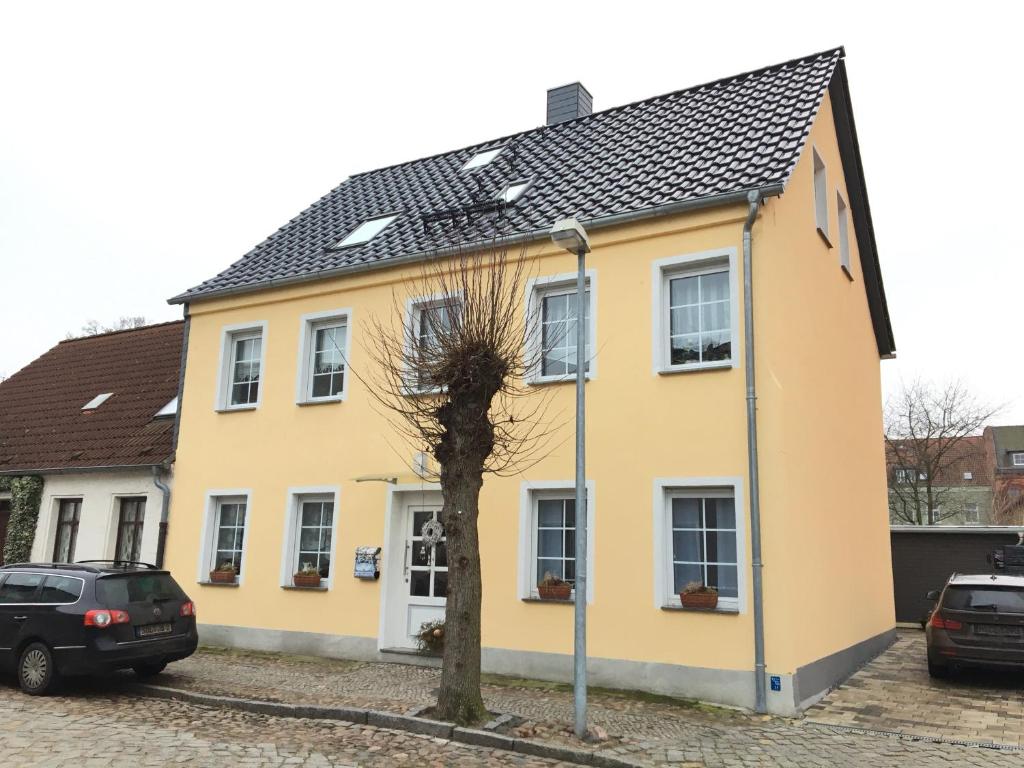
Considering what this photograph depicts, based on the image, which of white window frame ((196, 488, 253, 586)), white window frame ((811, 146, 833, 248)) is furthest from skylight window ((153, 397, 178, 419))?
white window frame ((811, 146, 833, 248))

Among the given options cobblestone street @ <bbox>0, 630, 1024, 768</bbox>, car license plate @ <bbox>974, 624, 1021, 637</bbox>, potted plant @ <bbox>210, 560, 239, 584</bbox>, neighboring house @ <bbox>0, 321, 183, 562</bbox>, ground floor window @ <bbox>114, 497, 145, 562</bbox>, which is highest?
neighboring house @ <bbox>0, 321, 183, 562</bbox>

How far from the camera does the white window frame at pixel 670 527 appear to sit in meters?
9.41

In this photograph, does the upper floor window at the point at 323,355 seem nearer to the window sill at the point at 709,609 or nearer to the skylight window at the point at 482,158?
the skylight window at the point at 482,158

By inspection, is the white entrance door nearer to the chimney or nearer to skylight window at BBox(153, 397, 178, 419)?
skylight window at BBox(153, 397, 178, 419)

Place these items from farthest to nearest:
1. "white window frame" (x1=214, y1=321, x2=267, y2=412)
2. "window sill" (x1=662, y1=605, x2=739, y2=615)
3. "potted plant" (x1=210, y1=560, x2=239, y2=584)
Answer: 1. "white window frame" (x1=214, y1=321, x2=267, y2=412)
2. "potted plant" (x1=210, y1=560, x2=239, y2=584)
3. "window sill" (x1=662, y1=605, x2=739, y2=615)

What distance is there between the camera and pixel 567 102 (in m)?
17.8

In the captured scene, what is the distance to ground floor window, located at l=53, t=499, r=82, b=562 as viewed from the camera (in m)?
15.7

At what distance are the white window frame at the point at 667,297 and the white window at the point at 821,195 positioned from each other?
293 centimetres

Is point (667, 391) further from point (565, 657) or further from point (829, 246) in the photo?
point (829, 246)

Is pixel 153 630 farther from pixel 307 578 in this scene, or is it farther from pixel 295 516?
pixel 295 516

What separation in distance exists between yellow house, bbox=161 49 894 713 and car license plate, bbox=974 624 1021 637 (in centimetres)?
159

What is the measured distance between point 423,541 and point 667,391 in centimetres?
421

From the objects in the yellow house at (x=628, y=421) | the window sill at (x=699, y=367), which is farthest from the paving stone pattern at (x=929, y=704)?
the window sill at (x=699, y=367)

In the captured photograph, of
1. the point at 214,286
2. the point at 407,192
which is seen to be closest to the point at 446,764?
the point at 214,286
